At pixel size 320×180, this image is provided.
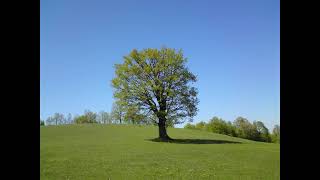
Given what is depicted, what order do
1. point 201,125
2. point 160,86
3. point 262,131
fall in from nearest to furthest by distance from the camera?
point 160,86
point 262,131
point 201,125

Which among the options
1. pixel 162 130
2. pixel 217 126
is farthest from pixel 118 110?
pixel 217 126

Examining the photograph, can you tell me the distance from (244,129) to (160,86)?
2394 centimetres

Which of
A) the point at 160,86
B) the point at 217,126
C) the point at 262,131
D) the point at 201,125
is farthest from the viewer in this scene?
the point at 201,125

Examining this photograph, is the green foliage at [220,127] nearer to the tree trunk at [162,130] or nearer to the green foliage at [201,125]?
the green foliage at [201,125]

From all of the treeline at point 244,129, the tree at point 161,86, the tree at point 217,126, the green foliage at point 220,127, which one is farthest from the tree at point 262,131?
the tree at point 161,86

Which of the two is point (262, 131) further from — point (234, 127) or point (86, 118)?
point (86, 118)

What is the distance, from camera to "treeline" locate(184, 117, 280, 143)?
54.7m

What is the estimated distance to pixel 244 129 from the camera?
56.5 m

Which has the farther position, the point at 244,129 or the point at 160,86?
→ the point at 244,129

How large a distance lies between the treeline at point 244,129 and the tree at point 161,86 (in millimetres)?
20593

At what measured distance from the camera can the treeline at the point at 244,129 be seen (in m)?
54.7
